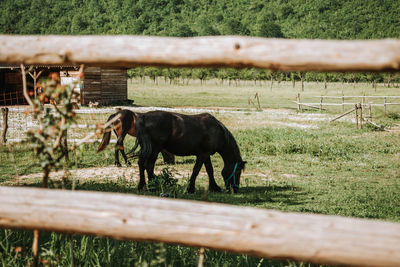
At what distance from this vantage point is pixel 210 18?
505ft

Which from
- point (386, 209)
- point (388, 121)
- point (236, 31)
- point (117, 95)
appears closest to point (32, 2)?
point (236, 31)

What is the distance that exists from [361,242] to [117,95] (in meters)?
32.4

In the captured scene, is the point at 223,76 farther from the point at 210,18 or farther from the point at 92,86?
the point at 210,18

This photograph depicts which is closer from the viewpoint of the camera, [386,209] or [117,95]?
[386,209]

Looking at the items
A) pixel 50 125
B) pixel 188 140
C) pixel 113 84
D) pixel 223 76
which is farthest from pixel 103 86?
pixel 223 76

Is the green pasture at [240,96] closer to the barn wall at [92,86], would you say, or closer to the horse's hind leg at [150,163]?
the barn wall at [92,86]

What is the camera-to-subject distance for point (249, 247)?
2.02m

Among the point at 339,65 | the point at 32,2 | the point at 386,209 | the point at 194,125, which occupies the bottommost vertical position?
the point at 386,209

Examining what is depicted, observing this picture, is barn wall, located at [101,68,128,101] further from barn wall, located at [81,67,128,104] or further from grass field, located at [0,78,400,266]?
grass field, located at [0,78,400,266]

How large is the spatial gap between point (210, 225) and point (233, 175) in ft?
21.5

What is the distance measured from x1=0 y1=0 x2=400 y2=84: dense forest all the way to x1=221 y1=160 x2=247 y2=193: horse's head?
113147mm

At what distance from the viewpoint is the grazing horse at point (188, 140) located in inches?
326

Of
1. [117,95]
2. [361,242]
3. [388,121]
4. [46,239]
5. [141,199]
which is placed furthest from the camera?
[117,95]

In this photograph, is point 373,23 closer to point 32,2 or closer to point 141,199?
point 32,2
